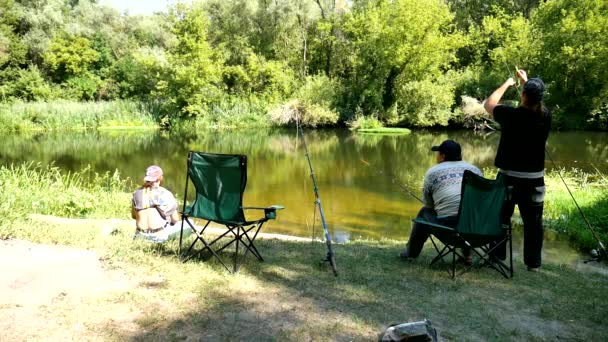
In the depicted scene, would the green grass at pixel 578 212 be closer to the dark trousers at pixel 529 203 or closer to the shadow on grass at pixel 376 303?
the shadow on grass at pixel 376 303

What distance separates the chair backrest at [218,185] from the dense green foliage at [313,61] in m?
25.1

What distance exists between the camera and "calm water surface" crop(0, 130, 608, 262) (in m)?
8.96

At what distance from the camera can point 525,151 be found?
14.0 ft

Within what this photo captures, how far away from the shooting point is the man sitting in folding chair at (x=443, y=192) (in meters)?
4.35

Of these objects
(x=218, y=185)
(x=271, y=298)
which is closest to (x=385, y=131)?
(x=218, y=185)

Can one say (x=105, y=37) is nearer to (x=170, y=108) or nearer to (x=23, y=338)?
(x=170, y=108)

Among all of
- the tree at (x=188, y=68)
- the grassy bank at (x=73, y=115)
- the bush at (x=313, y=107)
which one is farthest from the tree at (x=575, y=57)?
the grassy bank at (x=73, y=115)

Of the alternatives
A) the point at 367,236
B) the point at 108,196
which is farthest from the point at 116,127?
the point at 367,236

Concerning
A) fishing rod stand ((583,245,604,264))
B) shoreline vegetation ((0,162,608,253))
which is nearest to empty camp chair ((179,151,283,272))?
shoreline vegetation ((0,162,608,253))

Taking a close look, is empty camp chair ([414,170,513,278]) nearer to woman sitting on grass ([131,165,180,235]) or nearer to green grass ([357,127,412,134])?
woman sitting on grass ([131,165,180,235])

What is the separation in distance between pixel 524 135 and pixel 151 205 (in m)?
3.75

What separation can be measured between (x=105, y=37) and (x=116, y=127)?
11.2 m

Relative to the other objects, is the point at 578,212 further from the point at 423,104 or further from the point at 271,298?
the point at 423,104

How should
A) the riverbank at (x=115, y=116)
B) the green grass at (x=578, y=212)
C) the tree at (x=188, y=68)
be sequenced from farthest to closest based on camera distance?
the tree at (x=188, y=68) < the riverbank at (x=115, y=116) < the green grass at (x=578, y=212)
